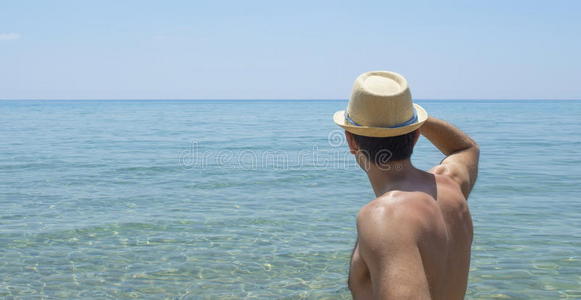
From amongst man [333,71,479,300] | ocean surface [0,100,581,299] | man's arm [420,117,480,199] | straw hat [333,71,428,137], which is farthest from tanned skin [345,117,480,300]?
ocean surface [0,100,581,299]

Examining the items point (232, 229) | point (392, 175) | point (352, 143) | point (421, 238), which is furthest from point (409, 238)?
point (232, 229)

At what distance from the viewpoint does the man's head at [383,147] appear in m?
2.13

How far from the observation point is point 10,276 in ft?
20.8

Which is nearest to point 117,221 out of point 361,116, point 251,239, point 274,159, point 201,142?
point 251,239

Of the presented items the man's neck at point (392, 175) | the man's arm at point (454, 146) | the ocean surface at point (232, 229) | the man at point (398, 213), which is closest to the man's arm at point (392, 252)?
the man at point (398, 213)

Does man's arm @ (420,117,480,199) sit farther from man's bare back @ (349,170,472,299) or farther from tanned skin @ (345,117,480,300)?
man's bare back @ (349,170,472,299)

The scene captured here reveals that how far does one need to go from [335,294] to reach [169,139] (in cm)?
2198

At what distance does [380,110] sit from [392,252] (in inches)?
21.6

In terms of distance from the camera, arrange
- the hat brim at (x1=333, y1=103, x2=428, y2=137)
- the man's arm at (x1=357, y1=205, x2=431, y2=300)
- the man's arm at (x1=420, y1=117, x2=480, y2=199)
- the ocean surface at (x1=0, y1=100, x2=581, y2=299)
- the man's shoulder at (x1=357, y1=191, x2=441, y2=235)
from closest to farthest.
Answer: the man's arm at (x1=357, y1=205, x2=431, y2=300) < the man's shoulder at (x1=357, y1=191, x2=441, y2=235) < the hat brim at (x1=333, y1=103, x2=428, y2=137) < the man's arm at (x1=420, y1=117, x2=480, y2=199) < the ocean surface at (x1=0, y1=100, x2=581, y2=299)

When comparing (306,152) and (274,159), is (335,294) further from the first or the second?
(306,152)

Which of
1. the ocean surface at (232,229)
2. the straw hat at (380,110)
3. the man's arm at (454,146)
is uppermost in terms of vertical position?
the straw hat at (380,110)

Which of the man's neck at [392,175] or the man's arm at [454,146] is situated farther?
the man's arm at [454,146]

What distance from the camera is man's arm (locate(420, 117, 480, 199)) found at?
2.79 metres

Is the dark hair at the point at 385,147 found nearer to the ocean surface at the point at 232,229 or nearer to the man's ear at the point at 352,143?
the man's ear at the point at 352,143
